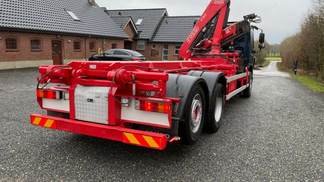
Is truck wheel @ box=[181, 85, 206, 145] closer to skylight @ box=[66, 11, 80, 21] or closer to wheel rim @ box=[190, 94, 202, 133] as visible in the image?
wheel rim @ box=[190, 94, 202, 133]

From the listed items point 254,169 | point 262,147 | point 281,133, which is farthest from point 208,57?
point 254,169

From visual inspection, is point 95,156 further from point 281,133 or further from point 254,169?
point 281,133

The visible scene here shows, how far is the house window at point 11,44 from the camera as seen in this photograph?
51.6ft

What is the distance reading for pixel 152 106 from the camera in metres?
3.05

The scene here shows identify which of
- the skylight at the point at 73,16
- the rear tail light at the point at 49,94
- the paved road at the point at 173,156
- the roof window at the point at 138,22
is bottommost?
the paved road at the point at 173,156

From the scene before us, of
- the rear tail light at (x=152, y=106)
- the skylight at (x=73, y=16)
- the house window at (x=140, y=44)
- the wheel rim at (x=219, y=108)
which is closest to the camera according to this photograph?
the rear tail light at (x=152, y=106)

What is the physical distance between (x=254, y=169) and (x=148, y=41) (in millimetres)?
28655

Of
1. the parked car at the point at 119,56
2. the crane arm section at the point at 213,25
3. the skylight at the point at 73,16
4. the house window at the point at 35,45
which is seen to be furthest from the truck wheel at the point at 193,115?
the skylight at the point at 73,16

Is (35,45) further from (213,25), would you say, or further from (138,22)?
(138,22)

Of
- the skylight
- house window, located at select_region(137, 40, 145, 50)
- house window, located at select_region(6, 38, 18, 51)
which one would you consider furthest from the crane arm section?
house window, located at select_region(137, 40, 145, 50)

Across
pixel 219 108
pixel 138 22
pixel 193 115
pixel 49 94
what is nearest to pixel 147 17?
pixel 138 22

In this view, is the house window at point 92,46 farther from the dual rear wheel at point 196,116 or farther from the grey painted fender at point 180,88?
the grey painted fender at point 180,88

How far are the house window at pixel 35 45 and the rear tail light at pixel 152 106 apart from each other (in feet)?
55.7

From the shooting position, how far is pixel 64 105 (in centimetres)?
363
